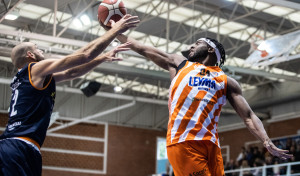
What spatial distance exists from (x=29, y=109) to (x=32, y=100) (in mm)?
89

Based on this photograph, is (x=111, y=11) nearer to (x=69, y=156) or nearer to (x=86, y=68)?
(x=86, y=68)

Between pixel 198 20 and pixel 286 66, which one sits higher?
pixel 198 20

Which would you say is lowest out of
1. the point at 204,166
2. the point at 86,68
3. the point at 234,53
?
the point at 204,166

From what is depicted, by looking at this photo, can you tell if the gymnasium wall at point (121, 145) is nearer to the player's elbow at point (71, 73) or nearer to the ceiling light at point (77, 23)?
the ceiling light at point (77, 23)

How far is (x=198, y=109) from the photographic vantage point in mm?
5090

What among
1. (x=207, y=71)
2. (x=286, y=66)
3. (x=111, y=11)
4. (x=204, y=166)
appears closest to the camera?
(x=204, y=166)

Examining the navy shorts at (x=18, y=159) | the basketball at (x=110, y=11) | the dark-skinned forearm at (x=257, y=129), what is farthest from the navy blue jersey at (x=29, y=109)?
the dark-skinned forearm at (x=257, y=129)

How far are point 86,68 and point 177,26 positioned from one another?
20048 mm

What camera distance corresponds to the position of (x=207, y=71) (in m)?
5.31

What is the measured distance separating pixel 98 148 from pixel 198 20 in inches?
517

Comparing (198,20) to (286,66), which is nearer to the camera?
(198,20)

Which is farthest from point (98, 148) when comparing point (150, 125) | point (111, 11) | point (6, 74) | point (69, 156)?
point (111, 11)

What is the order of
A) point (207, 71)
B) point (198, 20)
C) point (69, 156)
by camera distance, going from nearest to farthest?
1. point (207, 71)
2. point (198, 20)
3. point (69, 156)

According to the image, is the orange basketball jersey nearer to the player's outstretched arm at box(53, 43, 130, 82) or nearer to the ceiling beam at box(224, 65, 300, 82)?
the player's outstretched arm at box(53, 43, 130, 82)
